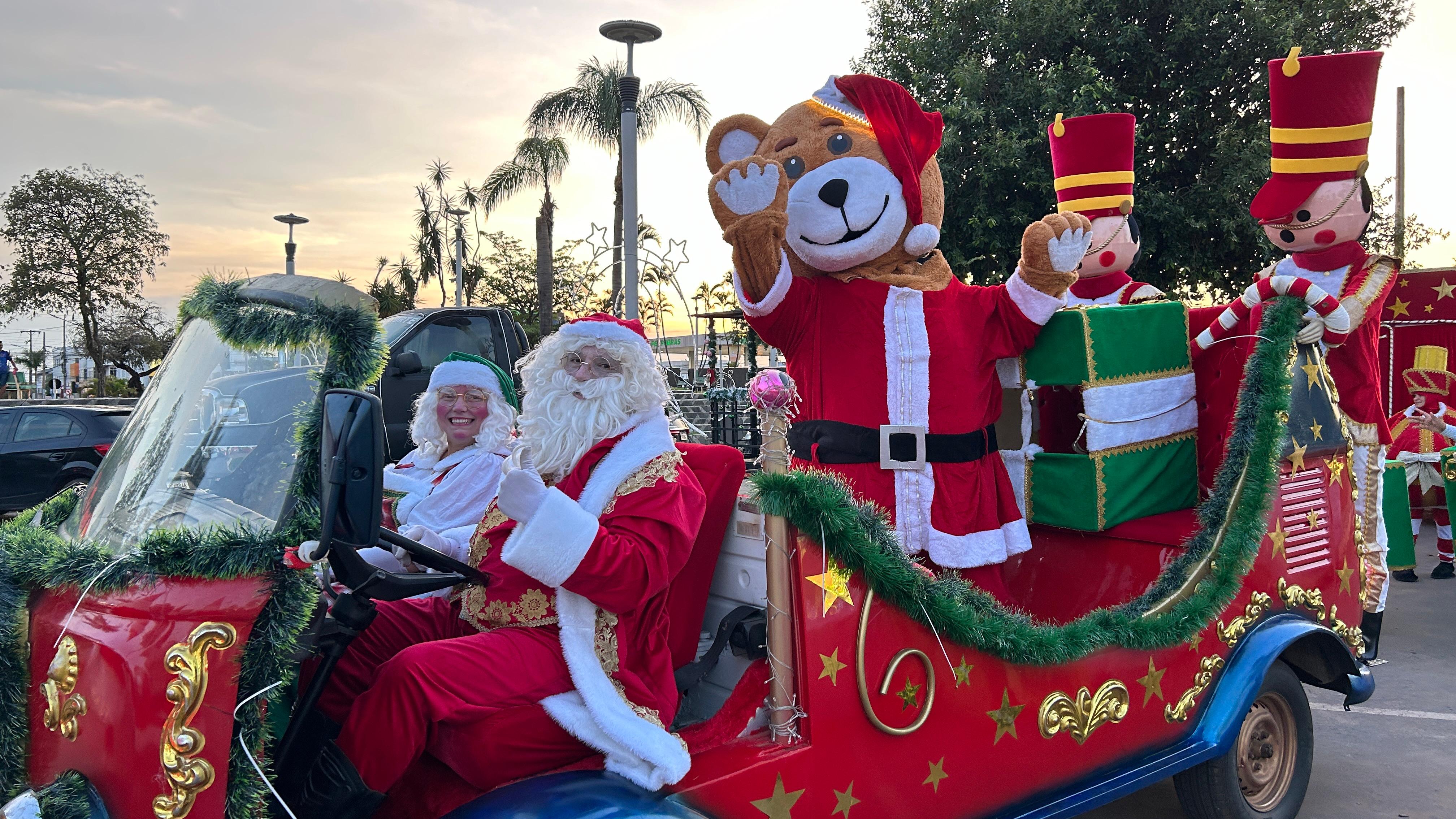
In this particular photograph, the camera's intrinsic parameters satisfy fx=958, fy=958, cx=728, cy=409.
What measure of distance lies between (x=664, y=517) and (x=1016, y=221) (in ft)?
33.3

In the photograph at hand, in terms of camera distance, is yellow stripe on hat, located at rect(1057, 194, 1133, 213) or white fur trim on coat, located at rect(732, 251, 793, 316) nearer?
white fur trim on coat, located at rect(732, 251, 793, 316)

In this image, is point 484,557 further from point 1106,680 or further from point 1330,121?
point 1330,121

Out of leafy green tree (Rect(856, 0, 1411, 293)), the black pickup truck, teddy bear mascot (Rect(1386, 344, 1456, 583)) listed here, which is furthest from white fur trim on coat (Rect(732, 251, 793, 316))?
leafy green tree (Rect(856, 0, 1411, 293))

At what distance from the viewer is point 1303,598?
3.32 m

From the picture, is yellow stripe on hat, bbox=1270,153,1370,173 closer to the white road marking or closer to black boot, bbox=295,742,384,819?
the white road marking

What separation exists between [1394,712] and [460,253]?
71.1ft

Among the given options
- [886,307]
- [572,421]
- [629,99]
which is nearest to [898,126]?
[886,307]

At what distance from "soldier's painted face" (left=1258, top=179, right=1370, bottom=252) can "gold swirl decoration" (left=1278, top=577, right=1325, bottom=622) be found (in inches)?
78.4

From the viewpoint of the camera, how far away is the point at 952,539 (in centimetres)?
318

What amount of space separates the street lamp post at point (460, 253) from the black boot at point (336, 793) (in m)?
20.3

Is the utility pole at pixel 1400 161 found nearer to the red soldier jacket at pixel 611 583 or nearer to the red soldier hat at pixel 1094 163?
the red soldier hat at pixel 1094 163

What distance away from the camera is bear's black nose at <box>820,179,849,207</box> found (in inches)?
130

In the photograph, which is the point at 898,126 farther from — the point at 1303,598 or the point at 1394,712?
the point at 1394,712

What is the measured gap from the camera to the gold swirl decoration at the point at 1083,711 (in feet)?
8.59
